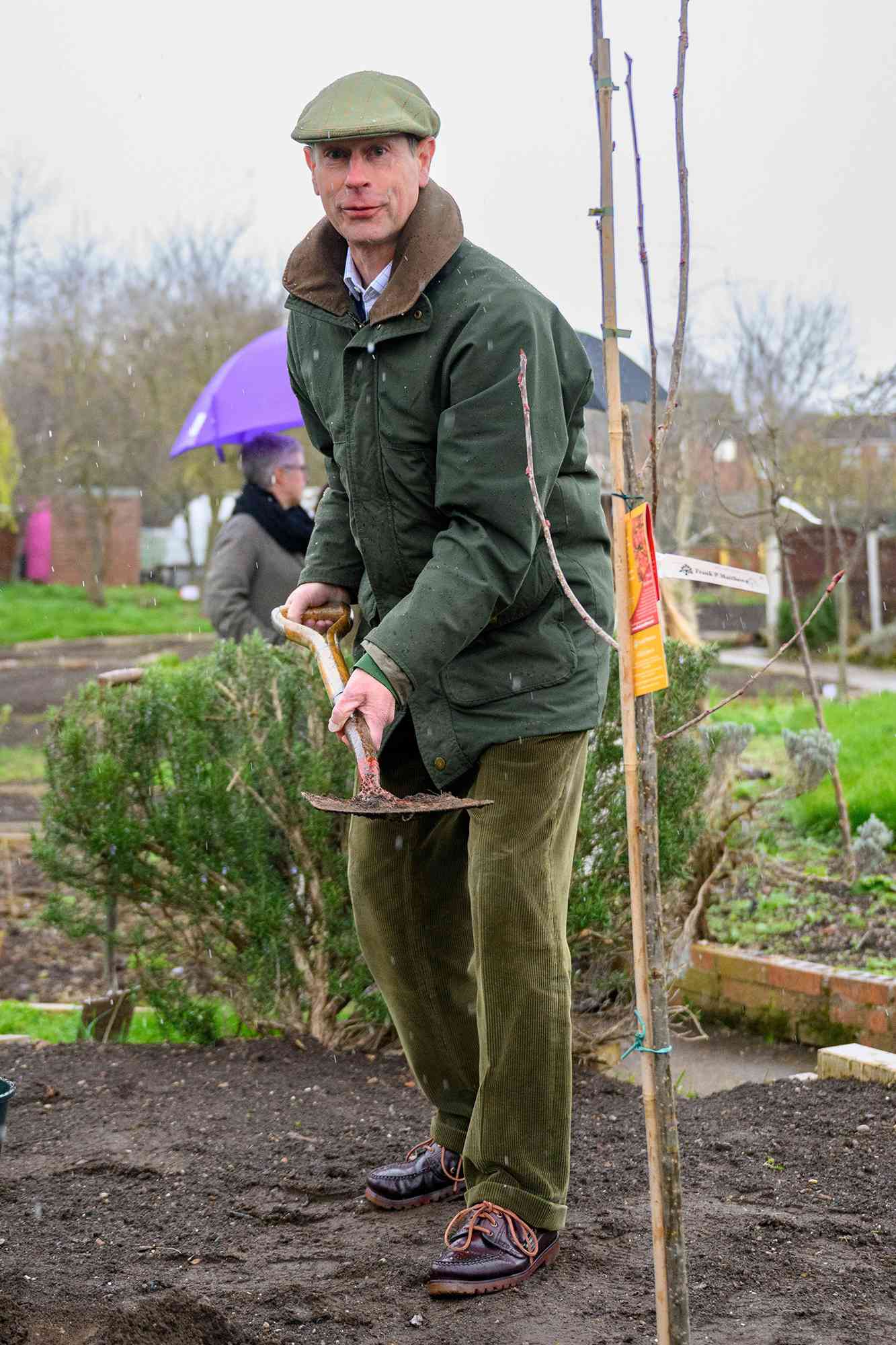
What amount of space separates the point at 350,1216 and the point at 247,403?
5234 millimetres

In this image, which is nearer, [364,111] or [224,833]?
[364,111]

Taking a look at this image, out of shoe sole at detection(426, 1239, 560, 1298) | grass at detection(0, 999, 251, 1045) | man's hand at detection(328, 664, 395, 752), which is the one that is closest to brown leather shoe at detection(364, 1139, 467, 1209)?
shoe sole at detection(426, 1239, 560, 1298)

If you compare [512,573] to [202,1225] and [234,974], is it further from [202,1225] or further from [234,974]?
[234,974]

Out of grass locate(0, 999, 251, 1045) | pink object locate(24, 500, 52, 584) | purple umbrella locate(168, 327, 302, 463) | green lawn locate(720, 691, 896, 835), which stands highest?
pink object locate(24, 500, 52, 584)

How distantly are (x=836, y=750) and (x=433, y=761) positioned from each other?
4.02 m

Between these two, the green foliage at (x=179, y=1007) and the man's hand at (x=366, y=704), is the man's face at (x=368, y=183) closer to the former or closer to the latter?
the man's hand at (x=366, y=704)

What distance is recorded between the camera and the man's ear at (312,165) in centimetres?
264

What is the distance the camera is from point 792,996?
505 cm

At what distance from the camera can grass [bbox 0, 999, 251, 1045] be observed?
185 inches

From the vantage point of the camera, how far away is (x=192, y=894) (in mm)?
4258

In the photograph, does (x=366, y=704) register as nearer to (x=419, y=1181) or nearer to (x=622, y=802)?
(x=419, y=1181)

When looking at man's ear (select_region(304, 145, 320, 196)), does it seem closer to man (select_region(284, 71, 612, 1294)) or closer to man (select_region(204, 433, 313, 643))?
man (select_region(284, 71, 612, 1294))

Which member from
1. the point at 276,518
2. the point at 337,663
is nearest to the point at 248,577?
the point at 276,518

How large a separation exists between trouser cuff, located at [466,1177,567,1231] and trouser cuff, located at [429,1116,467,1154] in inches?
15.8
